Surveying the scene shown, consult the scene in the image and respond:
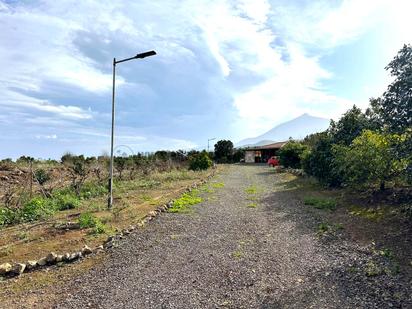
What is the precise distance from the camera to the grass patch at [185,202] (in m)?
11.0

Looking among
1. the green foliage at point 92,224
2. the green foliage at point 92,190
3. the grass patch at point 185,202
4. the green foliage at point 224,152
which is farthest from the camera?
the green foliage at point 224,152

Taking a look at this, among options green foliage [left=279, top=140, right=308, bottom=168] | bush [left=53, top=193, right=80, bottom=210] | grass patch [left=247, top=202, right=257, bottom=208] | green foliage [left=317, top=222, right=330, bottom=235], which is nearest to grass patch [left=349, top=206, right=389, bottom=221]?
green foliage [left=317, top=222, right=330, bottom=235]

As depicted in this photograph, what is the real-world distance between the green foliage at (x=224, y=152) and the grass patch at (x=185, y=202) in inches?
1557

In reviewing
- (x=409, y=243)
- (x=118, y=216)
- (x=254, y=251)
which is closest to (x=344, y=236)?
(x=409, y=243)

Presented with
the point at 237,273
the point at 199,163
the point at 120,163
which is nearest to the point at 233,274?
the point at 237,273

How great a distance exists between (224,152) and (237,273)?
4935 centimetres

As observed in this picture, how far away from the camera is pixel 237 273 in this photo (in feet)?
17.4

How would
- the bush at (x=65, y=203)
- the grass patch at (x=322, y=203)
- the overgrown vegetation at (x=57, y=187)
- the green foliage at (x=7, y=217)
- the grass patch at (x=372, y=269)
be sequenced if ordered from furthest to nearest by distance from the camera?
the bush at (x=65, y=203) < the grass patch at (x=322, y=203) < the overgrown vegetation at (x=57, y=187) < the green foliage at (x=7, y=217) < the grass patch at (x=372, y=269)

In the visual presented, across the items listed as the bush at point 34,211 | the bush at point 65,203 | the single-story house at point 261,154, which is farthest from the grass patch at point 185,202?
the single-story house at point 261,154

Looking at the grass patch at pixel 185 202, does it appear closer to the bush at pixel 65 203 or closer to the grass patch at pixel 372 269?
the bush at pixel 65 203

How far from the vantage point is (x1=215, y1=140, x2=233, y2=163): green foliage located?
54156mm

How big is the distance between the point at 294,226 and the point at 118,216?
4.93m

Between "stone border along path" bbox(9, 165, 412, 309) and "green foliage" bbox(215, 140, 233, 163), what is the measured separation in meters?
45.4

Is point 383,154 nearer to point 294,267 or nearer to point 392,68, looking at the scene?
point 392,68
